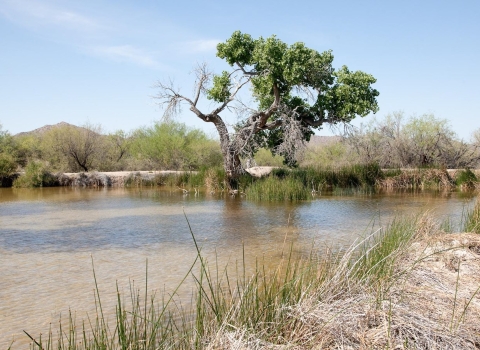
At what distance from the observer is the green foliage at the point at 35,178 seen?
73.6 feet

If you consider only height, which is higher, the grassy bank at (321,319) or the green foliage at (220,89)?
the green foliage at (220,89)

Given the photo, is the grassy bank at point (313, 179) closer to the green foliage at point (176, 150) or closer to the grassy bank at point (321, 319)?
the green foliage at point (176, 150)

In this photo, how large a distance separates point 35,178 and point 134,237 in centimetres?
1533

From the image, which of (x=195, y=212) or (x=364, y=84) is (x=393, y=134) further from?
(x=195, y=212)

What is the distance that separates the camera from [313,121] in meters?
19.4

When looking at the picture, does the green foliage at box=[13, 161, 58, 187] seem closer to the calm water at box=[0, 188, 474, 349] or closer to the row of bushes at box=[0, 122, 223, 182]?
the row of bushes at box=[0, 122, 223, 182]

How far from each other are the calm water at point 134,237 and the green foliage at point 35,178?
519 cm

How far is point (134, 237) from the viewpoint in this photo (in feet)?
30.2

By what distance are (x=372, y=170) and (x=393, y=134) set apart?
7.11 m

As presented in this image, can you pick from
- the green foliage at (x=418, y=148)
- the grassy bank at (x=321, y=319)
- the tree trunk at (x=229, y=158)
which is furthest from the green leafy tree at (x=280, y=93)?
the grassy bank at (x=321, y=319)

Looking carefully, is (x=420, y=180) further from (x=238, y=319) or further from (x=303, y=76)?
(x=238, y=319)

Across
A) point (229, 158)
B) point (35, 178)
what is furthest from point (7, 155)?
point (229, 158)

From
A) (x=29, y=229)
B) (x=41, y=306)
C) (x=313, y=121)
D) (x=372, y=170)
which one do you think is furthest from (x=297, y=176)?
(x=41, y=306)

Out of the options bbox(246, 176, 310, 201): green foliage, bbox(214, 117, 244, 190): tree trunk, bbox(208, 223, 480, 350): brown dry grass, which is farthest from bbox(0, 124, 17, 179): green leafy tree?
bbox(208, 223, 480, 350): brown dry grass
